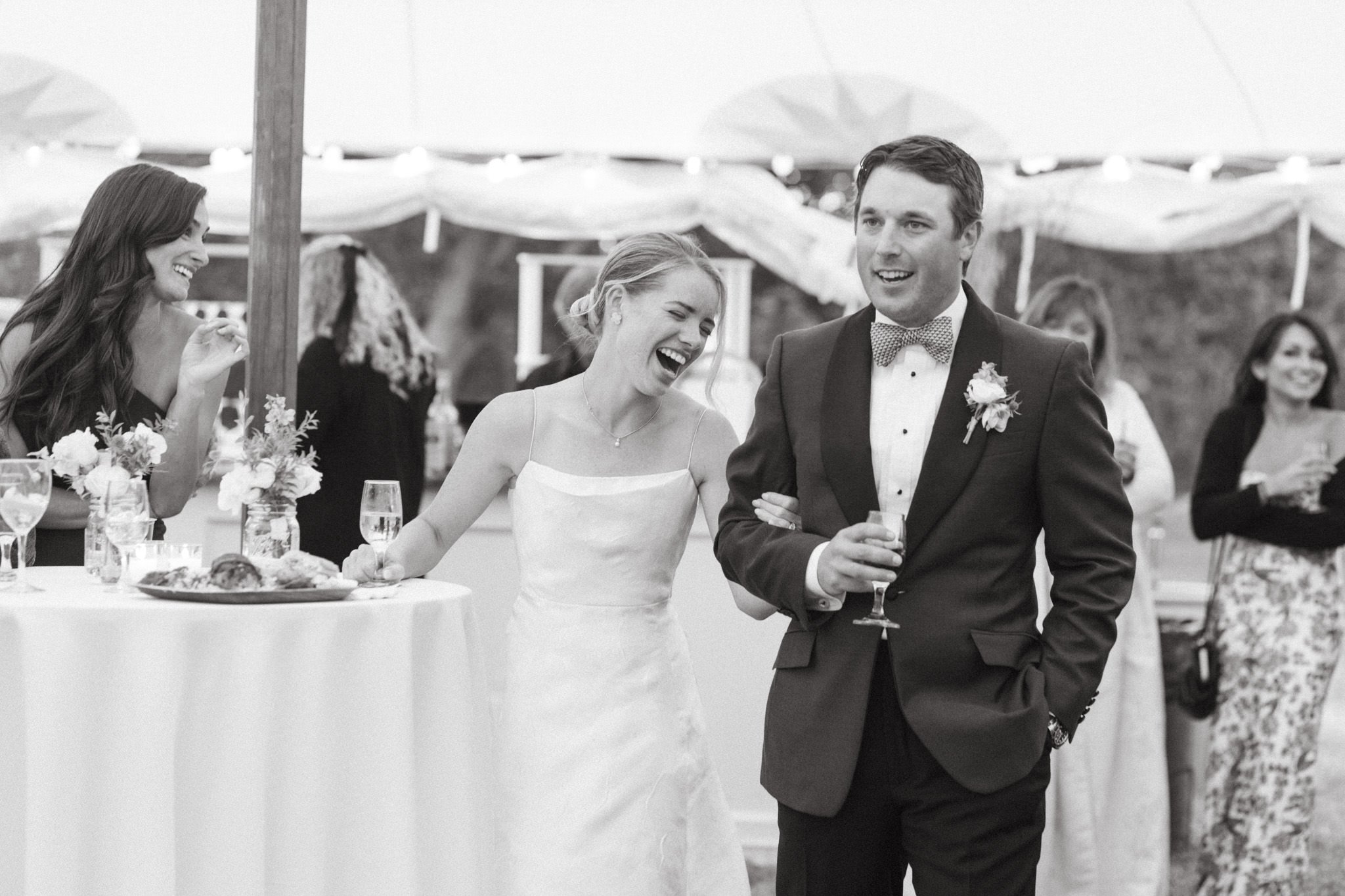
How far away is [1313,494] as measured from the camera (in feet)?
16.4

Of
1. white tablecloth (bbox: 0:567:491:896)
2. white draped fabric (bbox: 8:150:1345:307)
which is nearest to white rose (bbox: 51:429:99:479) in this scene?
white tablecloth (bbox: 0:567:491:896)

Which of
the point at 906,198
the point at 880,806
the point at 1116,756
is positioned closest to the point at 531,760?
the point at 880,806

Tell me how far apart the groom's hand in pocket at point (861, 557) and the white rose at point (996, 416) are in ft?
0.91

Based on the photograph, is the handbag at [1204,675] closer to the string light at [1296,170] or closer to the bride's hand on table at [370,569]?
the string light at [1296,170]

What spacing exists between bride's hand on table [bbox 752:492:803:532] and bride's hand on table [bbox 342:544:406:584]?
2.79ft

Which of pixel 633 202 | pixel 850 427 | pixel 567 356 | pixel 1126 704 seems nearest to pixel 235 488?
pixel 850 427

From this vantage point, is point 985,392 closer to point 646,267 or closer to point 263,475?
point 646,267

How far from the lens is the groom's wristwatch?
2637 millimetres

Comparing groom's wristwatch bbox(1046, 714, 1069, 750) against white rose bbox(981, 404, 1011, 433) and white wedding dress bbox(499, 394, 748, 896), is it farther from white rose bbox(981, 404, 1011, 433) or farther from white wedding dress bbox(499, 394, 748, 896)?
white wedding dress bbox(499, 394, 748, 896)

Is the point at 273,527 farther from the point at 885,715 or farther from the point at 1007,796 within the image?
the point at 1007,796

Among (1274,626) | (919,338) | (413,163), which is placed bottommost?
(1274,626)

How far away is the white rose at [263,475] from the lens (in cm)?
320

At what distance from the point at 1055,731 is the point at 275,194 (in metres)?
2.29

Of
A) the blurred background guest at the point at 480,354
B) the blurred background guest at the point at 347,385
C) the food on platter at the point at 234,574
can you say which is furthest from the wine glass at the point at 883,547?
the blurred background guest at the point at 480,354
